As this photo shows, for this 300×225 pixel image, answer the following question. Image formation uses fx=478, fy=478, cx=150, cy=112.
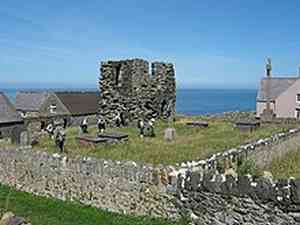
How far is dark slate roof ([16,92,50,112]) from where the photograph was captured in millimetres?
62125

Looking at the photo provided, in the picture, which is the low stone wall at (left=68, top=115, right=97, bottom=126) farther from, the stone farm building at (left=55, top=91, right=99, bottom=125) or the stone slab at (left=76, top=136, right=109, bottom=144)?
the stone slab at (left=76, top=136, right=109, bottom=144)

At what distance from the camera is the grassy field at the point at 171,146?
1880 centimetres

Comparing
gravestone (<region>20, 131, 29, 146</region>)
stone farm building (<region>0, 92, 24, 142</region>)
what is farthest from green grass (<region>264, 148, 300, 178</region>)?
stone farm building (<region>0, 92, 24, 142</region>)

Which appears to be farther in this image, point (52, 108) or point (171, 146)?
point (52, 108)

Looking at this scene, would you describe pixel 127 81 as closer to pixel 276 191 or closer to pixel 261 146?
pixel 261 146

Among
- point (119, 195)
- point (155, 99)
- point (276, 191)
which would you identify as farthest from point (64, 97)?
point (276, 191)

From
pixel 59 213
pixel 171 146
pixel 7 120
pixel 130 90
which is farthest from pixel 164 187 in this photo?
pixel 7 120

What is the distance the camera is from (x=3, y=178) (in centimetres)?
1808

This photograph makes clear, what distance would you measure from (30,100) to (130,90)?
109 ft

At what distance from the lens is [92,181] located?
47.6 feet

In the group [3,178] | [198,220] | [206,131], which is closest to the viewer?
[198,220]

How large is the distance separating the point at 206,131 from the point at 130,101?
7.82 m

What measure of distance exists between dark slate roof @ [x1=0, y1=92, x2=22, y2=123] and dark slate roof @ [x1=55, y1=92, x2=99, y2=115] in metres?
17.3

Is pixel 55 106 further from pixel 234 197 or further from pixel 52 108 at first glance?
pixel 234 197
